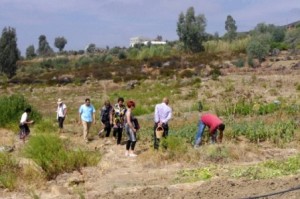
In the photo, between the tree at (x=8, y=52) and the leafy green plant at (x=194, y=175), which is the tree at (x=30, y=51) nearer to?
the tree at (x=8, y=52)

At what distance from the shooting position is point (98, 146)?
1542 centimetres

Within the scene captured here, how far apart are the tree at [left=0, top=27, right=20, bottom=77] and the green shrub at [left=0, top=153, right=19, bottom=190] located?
5947 centimetres

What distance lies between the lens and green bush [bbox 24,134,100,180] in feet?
38.0

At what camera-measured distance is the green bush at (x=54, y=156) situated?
11.6m

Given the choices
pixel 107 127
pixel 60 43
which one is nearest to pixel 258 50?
pixel 107 127

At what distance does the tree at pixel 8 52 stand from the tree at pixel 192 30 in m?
21.6

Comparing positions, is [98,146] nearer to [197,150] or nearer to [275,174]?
[197,150]

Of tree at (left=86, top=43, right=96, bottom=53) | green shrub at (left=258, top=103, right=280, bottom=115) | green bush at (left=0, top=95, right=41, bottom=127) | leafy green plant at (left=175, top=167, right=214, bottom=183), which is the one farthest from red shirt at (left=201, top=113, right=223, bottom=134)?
tree at (left=86, top=43, right=96, bottom=53)

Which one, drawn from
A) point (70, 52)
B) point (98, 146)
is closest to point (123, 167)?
point (98, 146)

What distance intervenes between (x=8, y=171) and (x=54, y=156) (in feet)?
3.35

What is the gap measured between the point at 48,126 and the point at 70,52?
110568 mm

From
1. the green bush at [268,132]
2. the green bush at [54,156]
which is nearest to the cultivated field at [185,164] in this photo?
the green bush at [268,132]

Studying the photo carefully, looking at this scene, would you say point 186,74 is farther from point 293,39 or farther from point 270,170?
point 270,170

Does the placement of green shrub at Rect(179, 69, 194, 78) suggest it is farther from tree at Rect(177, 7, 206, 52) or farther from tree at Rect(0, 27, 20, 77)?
tree at Rect(0, 27, 20, 77)
